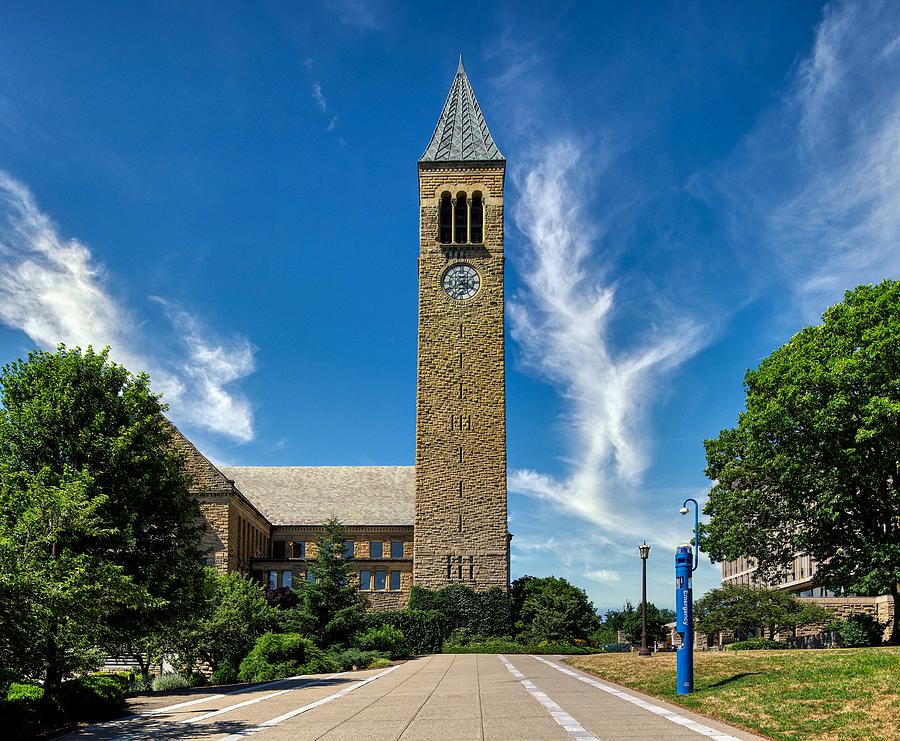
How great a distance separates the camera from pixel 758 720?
46.4ft

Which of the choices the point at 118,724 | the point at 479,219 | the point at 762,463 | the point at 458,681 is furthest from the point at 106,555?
the point at 479,219

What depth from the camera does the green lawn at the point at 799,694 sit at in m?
13.1

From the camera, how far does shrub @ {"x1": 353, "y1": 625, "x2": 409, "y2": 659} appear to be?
4403 centimetres

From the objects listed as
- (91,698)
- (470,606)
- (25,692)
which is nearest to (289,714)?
(91,698)

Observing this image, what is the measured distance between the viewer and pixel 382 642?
44.7 meters

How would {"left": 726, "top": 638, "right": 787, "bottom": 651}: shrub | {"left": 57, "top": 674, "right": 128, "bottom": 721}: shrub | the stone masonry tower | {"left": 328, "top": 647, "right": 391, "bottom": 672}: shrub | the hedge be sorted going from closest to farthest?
1. {"left": 57, "top": 674, "right": 128, "bottom": 721}: shrub
2. {"left": 726, "top": 638, "right": 787, "bottom": 651}: shrub
3. {"left": 328, "top": 647, "right": 391, "bottom": 672}: shrub
4. the hedge
5. the stone masonry tower

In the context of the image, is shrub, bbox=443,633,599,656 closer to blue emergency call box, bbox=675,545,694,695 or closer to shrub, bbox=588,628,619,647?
shrub, bbox=588,628,619,647

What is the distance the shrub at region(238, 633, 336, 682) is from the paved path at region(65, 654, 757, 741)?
22.3 ft

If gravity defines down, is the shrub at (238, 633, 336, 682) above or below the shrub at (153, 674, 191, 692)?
above

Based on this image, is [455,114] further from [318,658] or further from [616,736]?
[616,736]

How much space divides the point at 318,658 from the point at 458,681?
11.1m

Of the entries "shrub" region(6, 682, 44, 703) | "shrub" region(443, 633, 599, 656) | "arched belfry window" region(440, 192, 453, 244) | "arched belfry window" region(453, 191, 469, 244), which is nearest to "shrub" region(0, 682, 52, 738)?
"shrub" region(6, 682, 44, 703)

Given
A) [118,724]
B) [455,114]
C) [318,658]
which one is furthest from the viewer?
[455,114]

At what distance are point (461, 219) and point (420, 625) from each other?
96.5 ft
